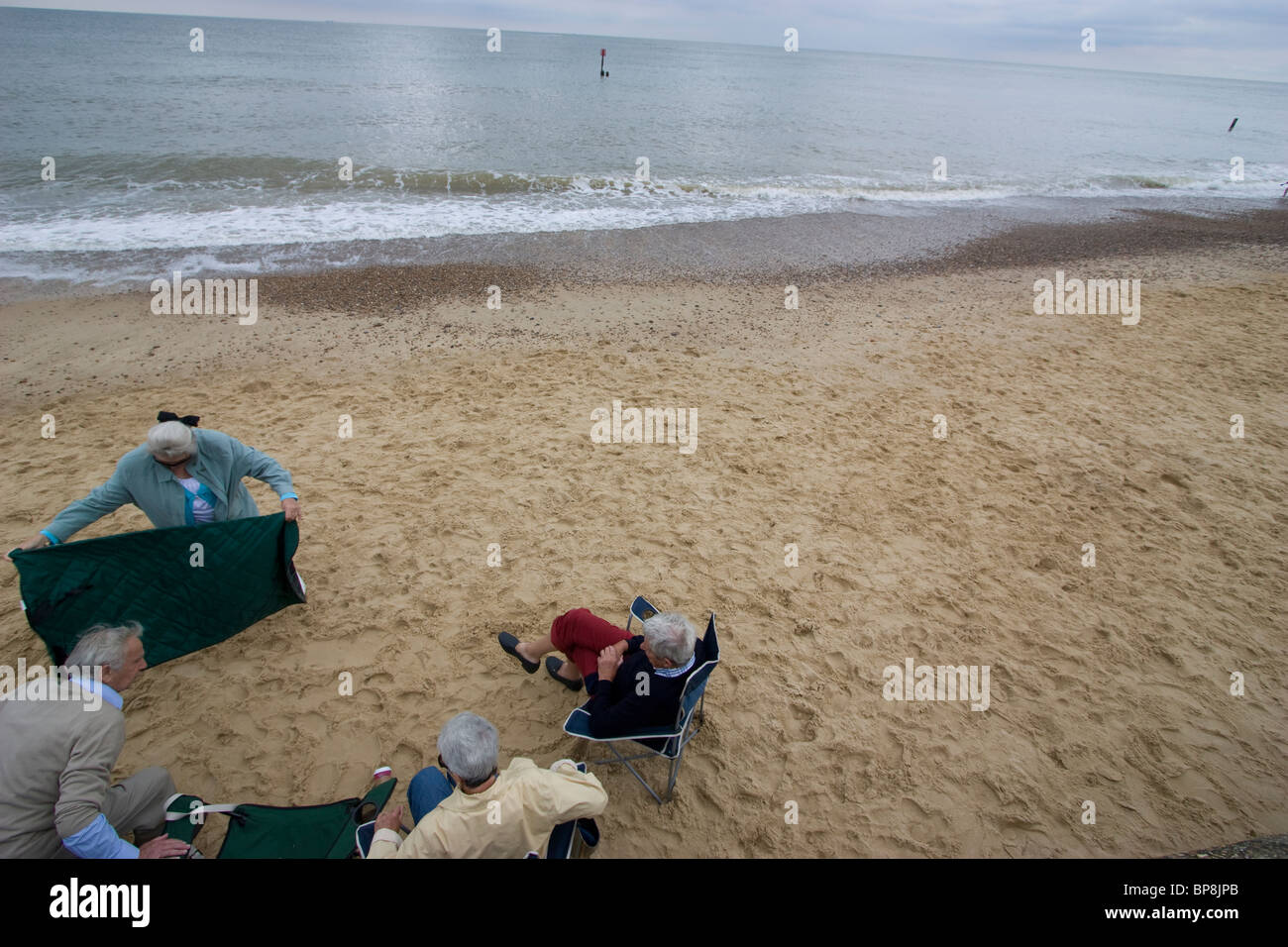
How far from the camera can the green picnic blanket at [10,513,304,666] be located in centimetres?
332

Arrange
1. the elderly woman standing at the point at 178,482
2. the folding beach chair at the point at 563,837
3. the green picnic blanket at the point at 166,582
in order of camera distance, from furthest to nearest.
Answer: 1. the elderly woman standing at the point at 178,482
2. the green picnic blanket at the point at 166,582
3. the folding beach chair at the point at 563,837

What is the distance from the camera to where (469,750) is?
2.43 meters

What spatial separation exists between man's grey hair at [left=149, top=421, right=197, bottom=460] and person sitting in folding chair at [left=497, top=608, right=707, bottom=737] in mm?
2419

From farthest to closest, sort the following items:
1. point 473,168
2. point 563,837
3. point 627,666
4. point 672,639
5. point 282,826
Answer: point 473,168 → point 627,666 → point 672,639 → point 282,826 → point 563,837

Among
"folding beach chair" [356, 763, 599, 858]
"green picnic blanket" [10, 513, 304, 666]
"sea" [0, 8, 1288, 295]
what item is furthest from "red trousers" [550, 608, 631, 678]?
"sea" [0, 8, 1288, 295]

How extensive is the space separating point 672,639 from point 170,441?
10.0ft

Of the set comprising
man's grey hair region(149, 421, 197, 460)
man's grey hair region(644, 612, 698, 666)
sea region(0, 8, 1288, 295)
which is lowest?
man's grey hair region(644, 612, 698, 666)

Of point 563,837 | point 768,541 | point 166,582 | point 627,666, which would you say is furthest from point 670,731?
point 166,582

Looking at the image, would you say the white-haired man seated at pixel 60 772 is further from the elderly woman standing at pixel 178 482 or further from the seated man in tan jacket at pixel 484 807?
the elderly woman standing at pixel 178 482

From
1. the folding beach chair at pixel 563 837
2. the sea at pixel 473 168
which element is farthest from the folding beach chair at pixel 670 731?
the sea at pixel 473 168

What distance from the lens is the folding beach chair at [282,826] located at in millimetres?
2838

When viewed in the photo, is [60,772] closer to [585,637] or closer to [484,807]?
[484,807]

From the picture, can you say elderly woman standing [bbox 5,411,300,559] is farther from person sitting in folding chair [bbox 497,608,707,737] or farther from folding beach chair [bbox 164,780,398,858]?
person sitting in folding chair [bbox 497,608,707,737]

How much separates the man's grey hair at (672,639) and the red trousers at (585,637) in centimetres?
51
